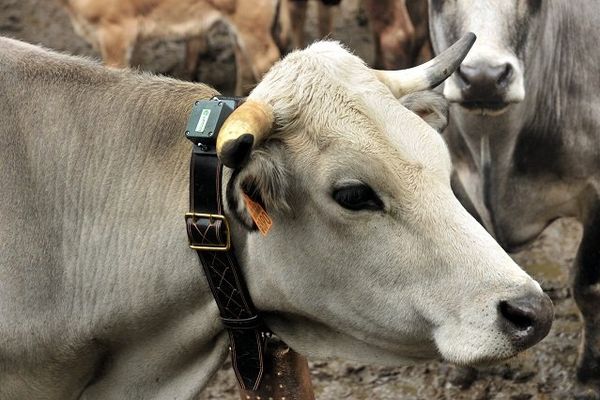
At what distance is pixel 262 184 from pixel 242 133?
196 millimetres

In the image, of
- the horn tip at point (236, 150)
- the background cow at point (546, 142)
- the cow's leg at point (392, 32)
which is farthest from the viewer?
the cow's leg at point (392, 32)

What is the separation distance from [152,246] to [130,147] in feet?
1.11

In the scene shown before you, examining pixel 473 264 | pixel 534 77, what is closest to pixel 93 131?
pixel 473 264

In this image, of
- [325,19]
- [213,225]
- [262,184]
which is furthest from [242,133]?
[325,19]

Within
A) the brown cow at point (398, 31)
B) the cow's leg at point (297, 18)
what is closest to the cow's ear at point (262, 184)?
the brown cow at point (398, 31)

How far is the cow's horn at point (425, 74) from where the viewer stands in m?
3.42

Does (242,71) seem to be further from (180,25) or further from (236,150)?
(236,150)

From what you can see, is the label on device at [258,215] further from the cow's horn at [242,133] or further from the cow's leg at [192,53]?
the cow's leg at [192,53]

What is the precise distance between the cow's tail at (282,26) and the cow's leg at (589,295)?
4310 millimetres

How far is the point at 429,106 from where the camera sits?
356 cm

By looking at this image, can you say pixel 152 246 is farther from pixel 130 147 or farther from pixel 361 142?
pixel 361 142

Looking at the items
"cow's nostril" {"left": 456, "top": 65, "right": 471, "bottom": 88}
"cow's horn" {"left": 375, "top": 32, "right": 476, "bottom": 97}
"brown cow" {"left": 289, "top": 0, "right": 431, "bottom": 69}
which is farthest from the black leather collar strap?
"brown cow" {"left": 289, "top": 0, "right": 431, "bottom": 69}

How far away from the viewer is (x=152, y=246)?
3414 millimetres

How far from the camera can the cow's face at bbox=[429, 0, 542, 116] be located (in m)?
4.78
